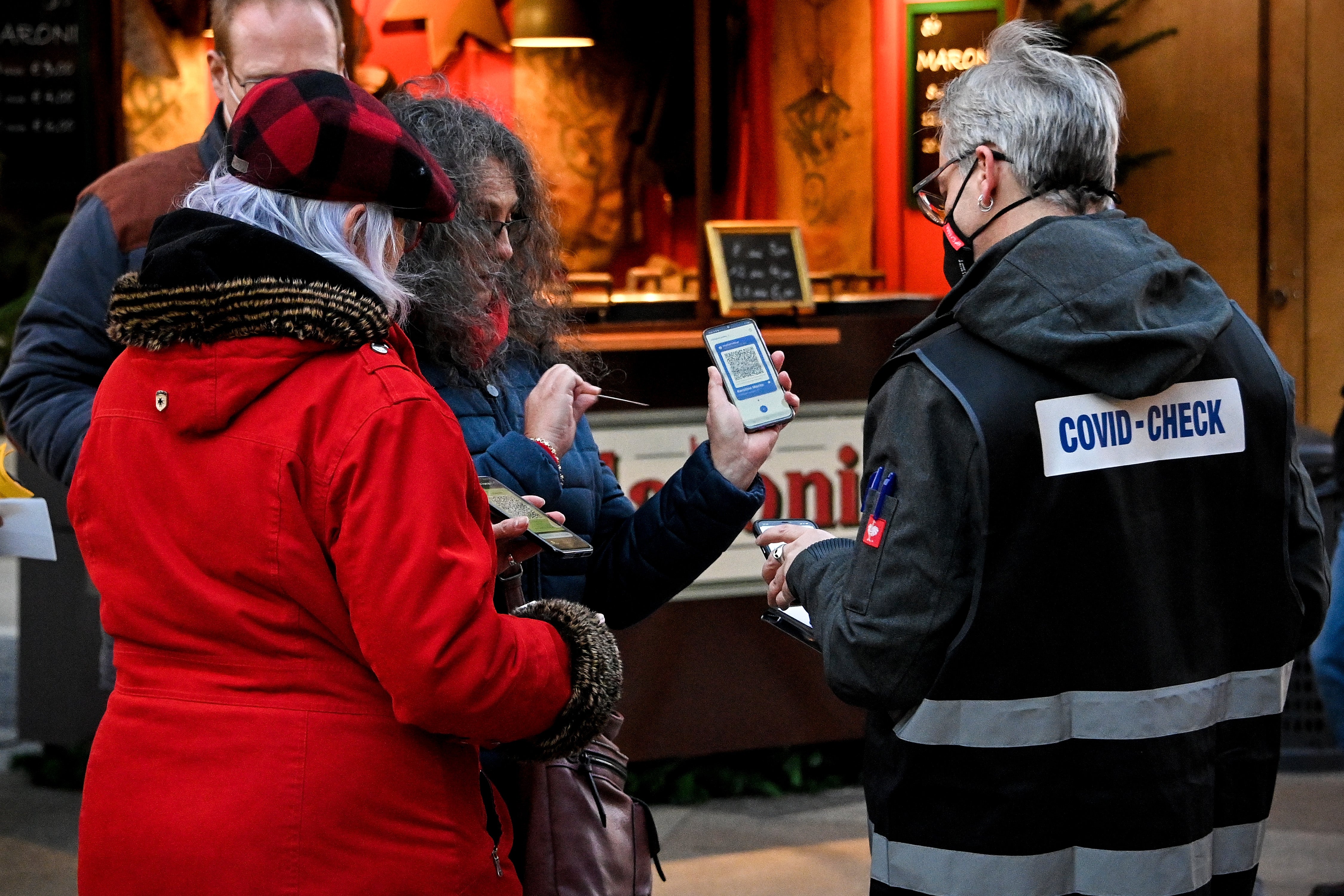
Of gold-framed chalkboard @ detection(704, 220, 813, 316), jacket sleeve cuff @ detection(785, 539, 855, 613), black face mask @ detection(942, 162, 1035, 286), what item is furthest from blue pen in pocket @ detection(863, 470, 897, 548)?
gold-framed chalkboard @ detection(704, 220, 813, 316)

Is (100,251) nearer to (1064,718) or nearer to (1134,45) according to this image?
(1064,718)

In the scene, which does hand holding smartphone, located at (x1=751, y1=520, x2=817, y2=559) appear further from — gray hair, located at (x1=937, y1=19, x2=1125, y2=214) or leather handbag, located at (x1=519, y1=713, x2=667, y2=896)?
gray hair, located at (x1=937, y1=19, x2=1125, y2=214)

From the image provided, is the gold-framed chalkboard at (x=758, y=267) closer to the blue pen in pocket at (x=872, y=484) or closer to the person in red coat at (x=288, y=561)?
the blue pen in pocket at (x=872, y=484)

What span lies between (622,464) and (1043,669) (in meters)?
2.94

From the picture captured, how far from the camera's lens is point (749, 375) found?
8.32 ft

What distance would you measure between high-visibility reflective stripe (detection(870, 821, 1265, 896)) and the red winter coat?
2.14 ft

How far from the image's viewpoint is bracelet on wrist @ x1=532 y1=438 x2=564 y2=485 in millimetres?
2340

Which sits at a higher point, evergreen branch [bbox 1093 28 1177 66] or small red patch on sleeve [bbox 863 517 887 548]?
evergreen branch [bbox 1093 28 1177 66]

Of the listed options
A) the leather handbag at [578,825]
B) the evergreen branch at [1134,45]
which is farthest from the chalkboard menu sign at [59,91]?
the evergreen branch at [1134,45]

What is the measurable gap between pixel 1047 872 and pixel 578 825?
68 centimetres

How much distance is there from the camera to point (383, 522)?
1640mm

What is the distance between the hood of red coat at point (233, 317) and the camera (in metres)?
1.69

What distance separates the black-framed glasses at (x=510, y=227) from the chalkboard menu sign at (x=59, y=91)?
302 centimetres

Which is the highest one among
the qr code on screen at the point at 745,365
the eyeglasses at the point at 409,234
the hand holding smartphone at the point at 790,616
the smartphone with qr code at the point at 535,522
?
the eyeglasses at the point at 409,234
